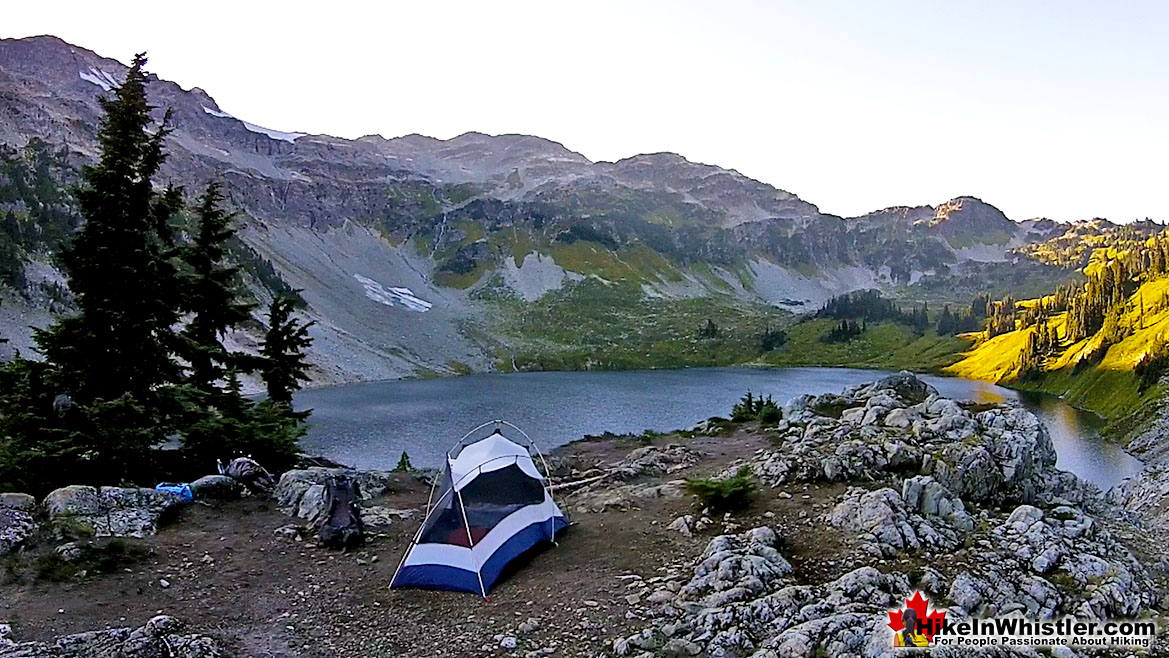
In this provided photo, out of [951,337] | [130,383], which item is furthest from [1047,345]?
[130,383]

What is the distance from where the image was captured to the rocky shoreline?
1179 centimetres

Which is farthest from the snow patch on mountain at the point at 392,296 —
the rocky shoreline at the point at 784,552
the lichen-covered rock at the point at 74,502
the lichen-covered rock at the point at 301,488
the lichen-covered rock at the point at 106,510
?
the lichen-covered rock at the point at 74,502

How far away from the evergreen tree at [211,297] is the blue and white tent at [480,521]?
45.7 ft

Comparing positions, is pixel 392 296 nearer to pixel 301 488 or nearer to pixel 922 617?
A: pixel 301 488

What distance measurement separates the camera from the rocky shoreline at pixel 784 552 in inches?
464

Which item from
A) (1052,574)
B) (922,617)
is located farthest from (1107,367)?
(922,617)

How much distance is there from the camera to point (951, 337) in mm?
175000

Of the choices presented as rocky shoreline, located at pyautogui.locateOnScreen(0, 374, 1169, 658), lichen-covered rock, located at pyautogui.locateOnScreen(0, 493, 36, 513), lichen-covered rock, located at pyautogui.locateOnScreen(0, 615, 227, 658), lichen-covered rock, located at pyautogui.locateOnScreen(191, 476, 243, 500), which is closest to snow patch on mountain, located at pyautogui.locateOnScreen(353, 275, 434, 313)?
lichen-covered rock, located at pyautogui.locateOnScreen(191, 476, 243, 500)

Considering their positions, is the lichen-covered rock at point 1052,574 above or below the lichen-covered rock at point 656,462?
above

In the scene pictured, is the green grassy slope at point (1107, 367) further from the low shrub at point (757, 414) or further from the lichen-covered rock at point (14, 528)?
the lichen-covered rock at point (14, 528)

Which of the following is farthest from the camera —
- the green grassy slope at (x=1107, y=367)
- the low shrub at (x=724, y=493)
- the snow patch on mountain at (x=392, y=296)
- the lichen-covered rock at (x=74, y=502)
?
the snow patch on mountain at (x=392, y=296)

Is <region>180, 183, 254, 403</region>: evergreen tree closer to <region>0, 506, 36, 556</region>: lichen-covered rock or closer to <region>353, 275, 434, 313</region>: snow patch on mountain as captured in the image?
<region>0, 506, 36, 556</region>: lichen-covered rock

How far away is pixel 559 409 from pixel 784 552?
208ft

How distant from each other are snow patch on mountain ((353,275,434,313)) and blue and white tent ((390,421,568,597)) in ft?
520
